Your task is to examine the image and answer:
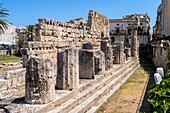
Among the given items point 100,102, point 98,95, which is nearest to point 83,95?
point 100,102

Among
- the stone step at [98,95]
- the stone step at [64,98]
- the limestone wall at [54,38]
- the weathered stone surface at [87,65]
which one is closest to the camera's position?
the stone step at [64,98]

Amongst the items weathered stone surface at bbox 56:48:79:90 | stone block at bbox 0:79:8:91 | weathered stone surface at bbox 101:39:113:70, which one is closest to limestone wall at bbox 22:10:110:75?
stone block at bbox 0:79:8:91

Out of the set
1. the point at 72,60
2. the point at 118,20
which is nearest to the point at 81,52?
the point at 72,60

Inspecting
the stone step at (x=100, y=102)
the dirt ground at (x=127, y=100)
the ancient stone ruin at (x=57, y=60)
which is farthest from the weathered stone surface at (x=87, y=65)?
the dirt ground at (x=127, y=100)

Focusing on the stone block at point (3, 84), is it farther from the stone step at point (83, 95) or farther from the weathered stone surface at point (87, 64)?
the weathered stone surface at point (87, 64)

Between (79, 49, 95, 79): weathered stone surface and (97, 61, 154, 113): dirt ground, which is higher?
(79, 49, 95, 79): weathered stone surface

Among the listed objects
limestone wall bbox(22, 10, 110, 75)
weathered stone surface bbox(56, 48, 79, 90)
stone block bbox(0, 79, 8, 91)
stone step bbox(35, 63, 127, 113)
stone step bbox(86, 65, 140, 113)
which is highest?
limestone wall bbox(22, 10, 110, 75)

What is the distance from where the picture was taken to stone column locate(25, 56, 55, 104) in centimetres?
634

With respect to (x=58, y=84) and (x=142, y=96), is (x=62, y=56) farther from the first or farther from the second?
(x=142, y=96)

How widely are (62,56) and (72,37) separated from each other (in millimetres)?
4924

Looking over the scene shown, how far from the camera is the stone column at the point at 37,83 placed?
20.8 feet

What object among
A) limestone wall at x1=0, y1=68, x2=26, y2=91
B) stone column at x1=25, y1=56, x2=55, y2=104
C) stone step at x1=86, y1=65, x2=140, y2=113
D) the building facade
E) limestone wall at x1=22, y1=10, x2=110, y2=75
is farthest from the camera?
the building facade

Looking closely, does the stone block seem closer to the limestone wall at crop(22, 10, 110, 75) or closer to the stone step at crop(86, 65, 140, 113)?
the limestone wall at crop(22, 10, 110, 75)

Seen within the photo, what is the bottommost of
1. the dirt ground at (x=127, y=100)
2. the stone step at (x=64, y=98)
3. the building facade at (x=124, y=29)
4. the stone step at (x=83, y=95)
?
the dirt ground at (x=127, y=100)
